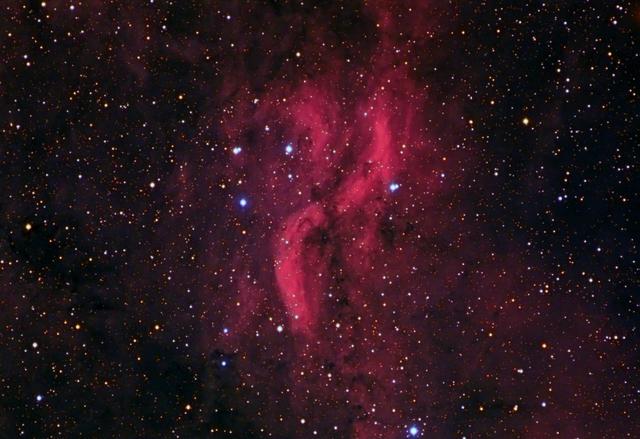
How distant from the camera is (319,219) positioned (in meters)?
2.74

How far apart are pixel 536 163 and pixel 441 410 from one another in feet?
3.95

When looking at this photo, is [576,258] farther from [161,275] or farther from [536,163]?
[161,275]

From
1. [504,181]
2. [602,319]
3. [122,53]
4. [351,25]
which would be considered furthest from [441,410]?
[122,53]

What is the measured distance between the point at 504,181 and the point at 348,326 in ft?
3.14

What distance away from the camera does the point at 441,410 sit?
2.81 m

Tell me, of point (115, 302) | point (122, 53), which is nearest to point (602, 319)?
point (115, 302)

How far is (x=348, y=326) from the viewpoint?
2.79 m

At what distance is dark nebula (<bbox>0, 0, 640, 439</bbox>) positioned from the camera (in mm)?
2607

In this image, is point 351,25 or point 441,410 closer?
point 351,25

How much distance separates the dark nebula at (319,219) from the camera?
261 centimetres

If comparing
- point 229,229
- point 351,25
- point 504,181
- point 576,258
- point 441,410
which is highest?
point 351,25

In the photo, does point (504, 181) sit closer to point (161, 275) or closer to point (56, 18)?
point (161, 275)

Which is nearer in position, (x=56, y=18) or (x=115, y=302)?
(x=56, y=18)

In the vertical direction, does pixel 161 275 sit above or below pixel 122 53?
below
